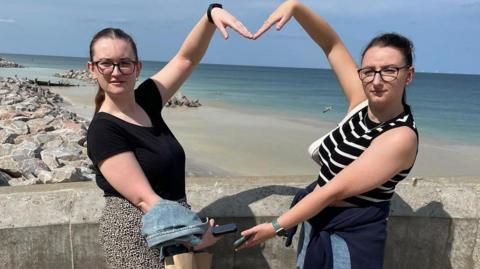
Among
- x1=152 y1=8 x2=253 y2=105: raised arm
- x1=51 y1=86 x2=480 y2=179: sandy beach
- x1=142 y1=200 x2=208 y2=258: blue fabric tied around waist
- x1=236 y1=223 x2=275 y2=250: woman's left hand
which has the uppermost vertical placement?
x1=152 y1=8 x2=253 y2=105: raised arm

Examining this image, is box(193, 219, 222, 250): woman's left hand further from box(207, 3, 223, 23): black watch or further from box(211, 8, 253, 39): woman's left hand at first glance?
box(207, 3, 223, 23): black watch

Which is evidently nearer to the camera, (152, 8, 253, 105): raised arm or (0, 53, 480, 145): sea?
(152, 8, 253, 105): raised arm

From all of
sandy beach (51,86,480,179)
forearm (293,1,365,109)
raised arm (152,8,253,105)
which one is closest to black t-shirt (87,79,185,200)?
raised arm (152,8,253,105)

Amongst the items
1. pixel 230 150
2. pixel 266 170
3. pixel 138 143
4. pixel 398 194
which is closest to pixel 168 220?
pixel 138 143

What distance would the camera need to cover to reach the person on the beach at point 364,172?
197 centimetres

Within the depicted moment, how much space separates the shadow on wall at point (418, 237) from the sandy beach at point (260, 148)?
24.9 ft

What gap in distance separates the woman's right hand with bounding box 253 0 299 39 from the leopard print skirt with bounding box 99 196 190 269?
1.04 m

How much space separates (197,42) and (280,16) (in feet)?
1.75

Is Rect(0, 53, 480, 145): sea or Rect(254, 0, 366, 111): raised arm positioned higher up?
Rect(254, 0, 366, 111): raised arm

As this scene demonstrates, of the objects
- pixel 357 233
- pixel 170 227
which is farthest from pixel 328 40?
pixel 170 227

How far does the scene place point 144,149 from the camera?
86.0 inches

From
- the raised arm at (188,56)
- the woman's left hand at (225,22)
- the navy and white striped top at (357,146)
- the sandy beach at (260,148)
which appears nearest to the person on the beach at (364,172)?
the navy and white striped top at (357,146)

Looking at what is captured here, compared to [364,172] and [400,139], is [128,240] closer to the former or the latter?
[364,172]

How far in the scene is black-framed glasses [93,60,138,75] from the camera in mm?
2158
